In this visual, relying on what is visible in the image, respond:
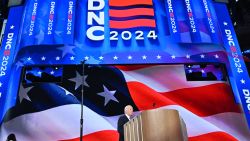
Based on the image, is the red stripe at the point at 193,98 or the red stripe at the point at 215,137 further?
the red stripe at the point at 193,98

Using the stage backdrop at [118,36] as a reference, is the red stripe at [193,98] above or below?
below

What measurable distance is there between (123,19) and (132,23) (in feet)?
0.99

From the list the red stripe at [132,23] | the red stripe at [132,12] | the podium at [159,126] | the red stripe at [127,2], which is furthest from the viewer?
the red stripe at [127,2]

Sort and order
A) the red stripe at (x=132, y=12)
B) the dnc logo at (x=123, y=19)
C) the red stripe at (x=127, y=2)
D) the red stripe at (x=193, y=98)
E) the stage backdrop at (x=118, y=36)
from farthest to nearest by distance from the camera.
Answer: the red stripe at (x=127, y=2)
the red stripe at (x=132, y=12)
the dnc logo at (x=123, y=19)
the stage backdrop at (x=118, y=36)
the red stripe at (x=193, y=98)

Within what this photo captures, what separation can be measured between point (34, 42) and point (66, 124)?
244cm

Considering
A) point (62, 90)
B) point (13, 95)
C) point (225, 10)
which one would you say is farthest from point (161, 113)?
point (225, 10)

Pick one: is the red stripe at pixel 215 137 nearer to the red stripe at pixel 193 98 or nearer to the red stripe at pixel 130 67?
the red stripe at pixel 193 98

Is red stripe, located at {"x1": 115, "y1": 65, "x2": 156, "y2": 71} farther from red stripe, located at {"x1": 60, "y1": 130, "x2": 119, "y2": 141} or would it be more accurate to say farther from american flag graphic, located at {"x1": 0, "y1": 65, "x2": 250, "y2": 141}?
red stripe, located at {"x1": 60, "y1": 130, "x2": 119, "y2": 141}

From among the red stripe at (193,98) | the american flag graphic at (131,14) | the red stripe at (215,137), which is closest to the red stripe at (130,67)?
the red stripe at (193,98)

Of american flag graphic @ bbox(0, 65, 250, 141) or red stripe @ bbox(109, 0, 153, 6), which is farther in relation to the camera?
red stripe @ bbox(109, 0, 153, 6)

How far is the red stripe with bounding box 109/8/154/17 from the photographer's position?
8797 mm

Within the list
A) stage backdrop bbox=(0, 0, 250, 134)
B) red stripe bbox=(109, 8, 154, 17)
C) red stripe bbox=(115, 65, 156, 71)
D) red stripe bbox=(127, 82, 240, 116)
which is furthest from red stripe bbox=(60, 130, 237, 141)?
red stripe bbox=(109, 8, 154, 17)

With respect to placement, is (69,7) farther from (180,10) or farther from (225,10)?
(225,10)

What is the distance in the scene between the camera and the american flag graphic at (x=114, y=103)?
727 centimetres
